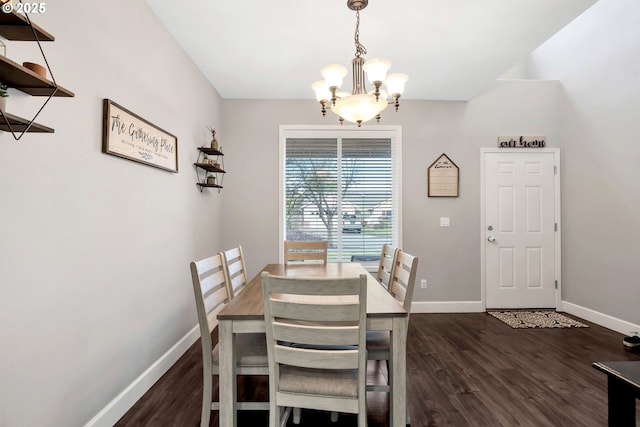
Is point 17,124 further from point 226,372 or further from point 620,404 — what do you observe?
point 620,404

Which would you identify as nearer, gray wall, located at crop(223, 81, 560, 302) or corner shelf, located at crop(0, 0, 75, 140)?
corner shelf, located at crop(0, 0, 75, 140)

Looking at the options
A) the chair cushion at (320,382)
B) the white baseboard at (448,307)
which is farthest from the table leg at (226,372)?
A: the white baseboard at (448,307)

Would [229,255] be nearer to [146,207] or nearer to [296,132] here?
[146,207]

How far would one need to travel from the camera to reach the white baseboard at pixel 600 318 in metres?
3.08

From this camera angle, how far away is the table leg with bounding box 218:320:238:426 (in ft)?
4.61

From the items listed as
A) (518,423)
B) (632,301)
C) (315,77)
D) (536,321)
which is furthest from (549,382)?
(315,77)

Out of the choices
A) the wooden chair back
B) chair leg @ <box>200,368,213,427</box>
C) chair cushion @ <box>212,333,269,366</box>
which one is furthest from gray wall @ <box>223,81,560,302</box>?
chair leg @ <box>200,368,213,427</box>

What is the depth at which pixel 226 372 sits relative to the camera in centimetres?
141

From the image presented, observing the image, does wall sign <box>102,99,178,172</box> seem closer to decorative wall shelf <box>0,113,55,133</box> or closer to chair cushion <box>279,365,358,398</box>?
decorative wall shelf <box>0,113,55,133</box>

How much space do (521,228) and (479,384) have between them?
243cm

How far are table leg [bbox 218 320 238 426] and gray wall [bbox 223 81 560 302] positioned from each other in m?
2.44

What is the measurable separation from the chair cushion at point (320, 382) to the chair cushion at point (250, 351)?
0.16m

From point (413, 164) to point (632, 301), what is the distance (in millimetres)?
2545

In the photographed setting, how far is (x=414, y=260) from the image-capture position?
1739 millimetres
